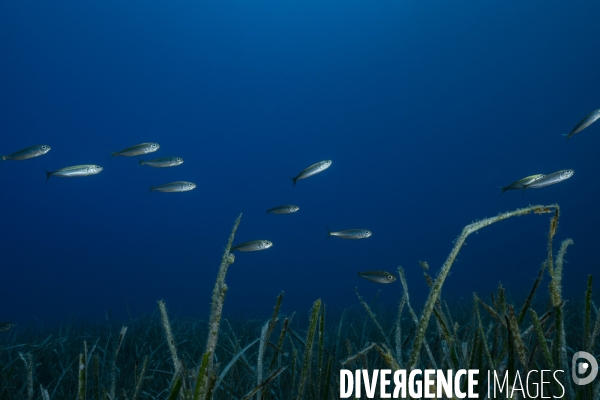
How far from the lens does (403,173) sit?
115 metres

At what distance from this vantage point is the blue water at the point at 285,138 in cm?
7162

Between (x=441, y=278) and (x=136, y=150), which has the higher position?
(x=136, y=150)

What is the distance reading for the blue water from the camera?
7162 centimetres

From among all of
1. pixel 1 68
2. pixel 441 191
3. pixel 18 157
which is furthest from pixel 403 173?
pixel 18 157

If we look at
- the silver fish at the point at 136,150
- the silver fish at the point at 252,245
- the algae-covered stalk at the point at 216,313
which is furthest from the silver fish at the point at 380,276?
the silver fish at the point at 136,150

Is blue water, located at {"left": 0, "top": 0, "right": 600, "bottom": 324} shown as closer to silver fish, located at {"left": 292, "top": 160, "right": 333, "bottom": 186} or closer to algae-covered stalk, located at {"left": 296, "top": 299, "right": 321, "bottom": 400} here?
silver fish, located at {"left": 292, "top": 160, "right": 333, "bottom": 186}

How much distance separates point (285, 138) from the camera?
110 metres

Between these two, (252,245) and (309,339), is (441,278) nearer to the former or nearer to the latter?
(309,339)

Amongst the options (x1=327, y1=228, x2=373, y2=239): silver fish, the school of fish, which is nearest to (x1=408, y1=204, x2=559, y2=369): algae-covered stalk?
the school of fish

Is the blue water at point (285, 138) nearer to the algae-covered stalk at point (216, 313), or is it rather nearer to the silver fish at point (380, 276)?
the silver fish at point (380, 276)

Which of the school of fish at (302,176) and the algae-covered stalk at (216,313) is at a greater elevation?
the school of fish at (302,176)

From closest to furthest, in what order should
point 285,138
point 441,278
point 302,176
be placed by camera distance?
point 441,278 < point 302,176 < point 285,138

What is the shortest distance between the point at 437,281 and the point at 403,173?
11990cm

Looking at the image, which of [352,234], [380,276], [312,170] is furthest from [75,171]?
[380,276]
